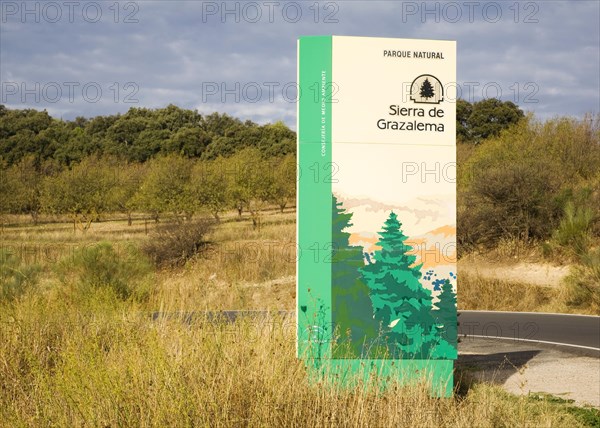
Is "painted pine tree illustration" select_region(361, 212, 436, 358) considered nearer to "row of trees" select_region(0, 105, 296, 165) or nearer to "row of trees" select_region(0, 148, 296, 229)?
"row of trees" select_region(0, 148, 296, 229)

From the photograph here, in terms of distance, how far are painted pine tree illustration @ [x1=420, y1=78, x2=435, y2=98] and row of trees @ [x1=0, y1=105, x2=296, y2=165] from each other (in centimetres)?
5688

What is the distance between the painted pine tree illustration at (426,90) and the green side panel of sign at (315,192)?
0.98 metres

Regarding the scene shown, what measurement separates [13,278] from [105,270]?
3.30 m

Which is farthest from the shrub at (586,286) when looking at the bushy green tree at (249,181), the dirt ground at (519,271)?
the bushy green tree at (249,181)

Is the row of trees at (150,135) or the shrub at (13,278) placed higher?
the row of trees at (150,135)

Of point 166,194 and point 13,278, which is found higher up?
point 166,194

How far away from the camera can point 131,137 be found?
230ft

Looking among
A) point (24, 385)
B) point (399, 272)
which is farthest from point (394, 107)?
point (24, 385)

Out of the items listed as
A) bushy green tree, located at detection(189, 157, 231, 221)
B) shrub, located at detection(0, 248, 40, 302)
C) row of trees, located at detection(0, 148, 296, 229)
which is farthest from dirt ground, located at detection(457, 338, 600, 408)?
bushy green tree, located at detection(189, 157, 231, 221)

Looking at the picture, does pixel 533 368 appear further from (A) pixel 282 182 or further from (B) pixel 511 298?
(A) pixel 282 182

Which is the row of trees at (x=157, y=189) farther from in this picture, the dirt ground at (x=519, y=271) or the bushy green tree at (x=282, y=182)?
the dirt ground at (x=519, y=271)

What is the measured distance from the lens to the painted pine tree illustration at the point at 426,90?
751 cm

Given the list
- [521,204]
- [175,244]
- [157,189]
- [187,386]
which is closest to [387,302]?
[187,386]

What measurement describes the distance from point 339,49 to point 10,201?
47458 millimetres
